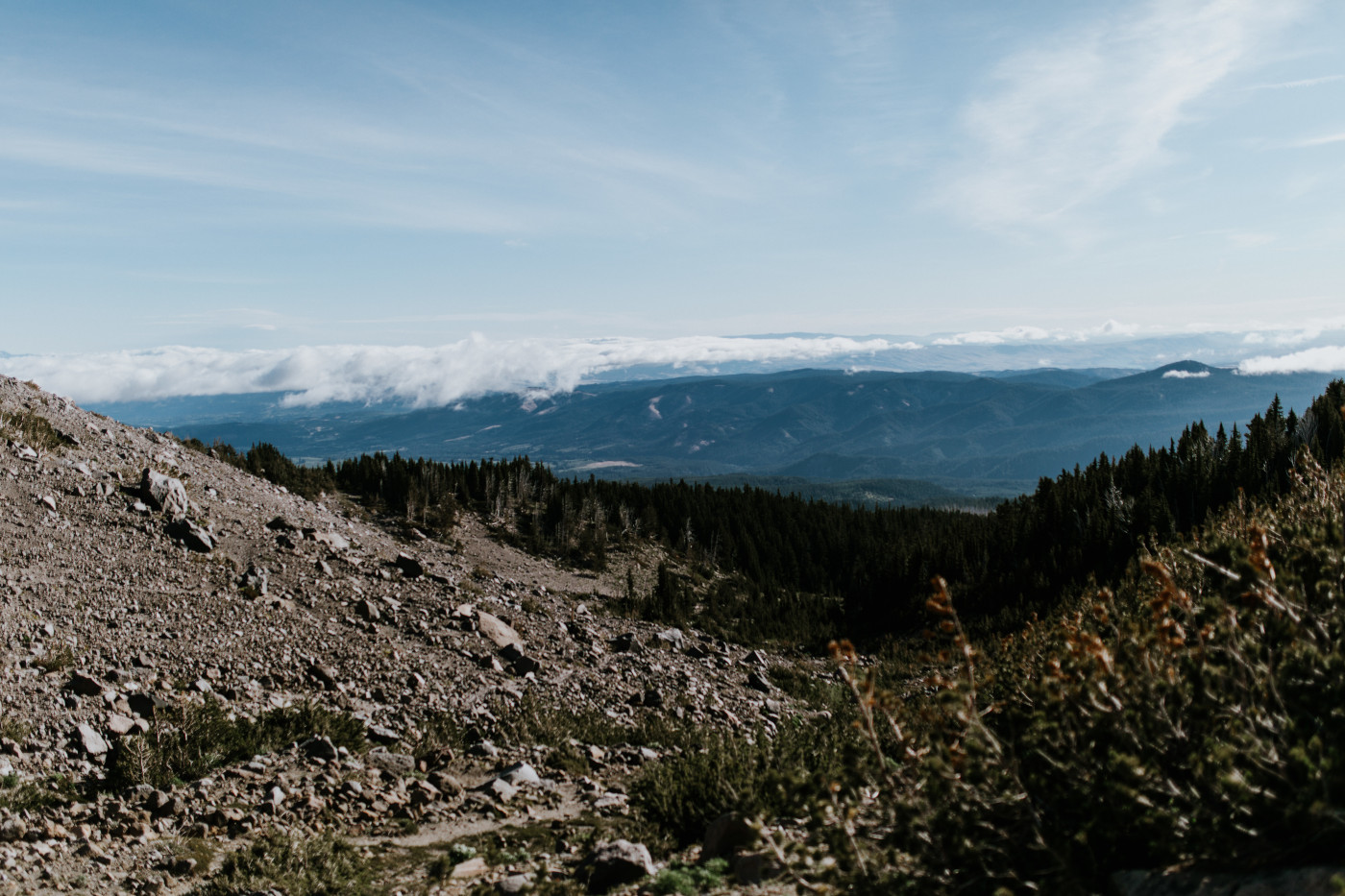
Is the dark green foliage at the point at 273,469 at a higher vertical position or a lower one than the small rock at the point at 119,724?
higher

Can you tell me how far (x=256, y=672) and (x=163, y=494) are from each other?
36.1 ft

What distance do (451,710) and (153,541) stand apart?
11566 millimetres

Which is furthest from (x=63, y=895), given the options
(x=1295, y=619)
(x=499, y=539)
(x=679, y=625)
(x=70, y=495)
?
(x=499, y=539)

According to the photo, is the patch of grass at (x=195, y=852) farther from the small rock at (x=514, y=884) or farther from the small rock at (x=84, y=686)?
the small rock at (x=84, y=686)

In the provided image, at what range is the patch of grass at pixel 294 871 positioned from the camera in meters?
8.34

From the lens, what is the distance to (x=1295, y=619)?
4.02 meters

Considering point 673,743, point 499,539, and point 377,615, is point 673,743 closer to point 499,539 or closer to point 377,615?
point 377,615

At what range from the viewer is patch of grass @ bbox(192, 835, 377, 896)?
834 cm

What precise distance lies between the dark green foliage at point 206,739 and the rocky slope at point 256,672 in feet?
0.48

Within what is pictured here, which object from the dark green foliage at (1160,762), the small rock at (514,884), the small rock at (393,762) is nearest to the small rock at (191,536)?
the small rock at (393,762)

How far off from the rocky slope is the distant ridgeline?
15.1 metres

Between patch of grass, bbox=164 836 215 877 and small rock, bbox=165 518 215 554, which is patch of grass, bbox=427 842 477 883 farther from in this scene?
small rock, bbox=165 518 215 554

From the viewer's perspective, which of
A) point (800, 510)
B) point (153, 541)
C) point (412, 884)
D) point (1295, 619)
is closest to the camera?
point (1295, 619)

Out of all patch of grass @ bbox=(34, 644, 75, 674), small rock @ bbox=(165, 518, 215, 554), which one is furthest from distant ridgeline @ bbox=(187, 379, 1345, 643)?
patch of grass @ bbox=(34, 644, 75, 674)
